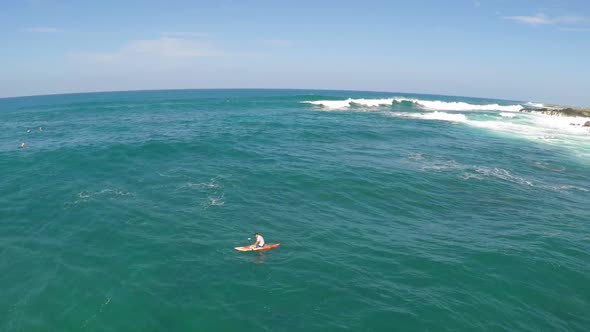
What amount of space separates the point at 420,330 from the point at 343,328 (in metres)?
4.14

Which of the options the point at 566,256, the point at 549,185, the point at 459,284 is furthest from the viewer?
the point at 549,185

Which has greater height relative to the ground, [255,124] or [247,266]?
[255,124]

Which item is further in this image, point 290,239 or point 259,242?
point 290,239

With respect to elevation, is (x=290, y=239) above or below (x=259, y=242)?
below

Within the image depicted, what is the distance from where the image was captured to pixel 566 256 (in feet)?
83.3

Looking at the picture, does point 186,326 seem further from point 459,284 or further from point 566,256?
point 566,256

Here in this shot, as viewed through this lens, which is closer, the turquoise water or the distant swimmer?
the turquoise water

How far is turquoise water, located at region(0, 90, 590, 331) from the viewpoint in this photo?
755 inches

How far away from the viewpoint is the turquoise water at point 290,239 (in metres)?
19.2

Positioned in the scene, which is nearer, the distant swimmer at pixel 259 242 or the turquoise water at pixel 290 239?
the turquoise water at pixel 290 239

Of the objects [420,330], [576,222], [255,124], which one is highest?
[255,124]

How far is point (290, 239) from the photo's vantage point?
2702cm

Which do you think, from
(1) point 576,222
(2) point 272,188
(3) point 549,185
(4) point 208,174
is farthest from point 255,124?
(1) point 576,222

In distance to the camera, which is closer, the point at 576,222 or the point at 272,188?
the point at 576,222
